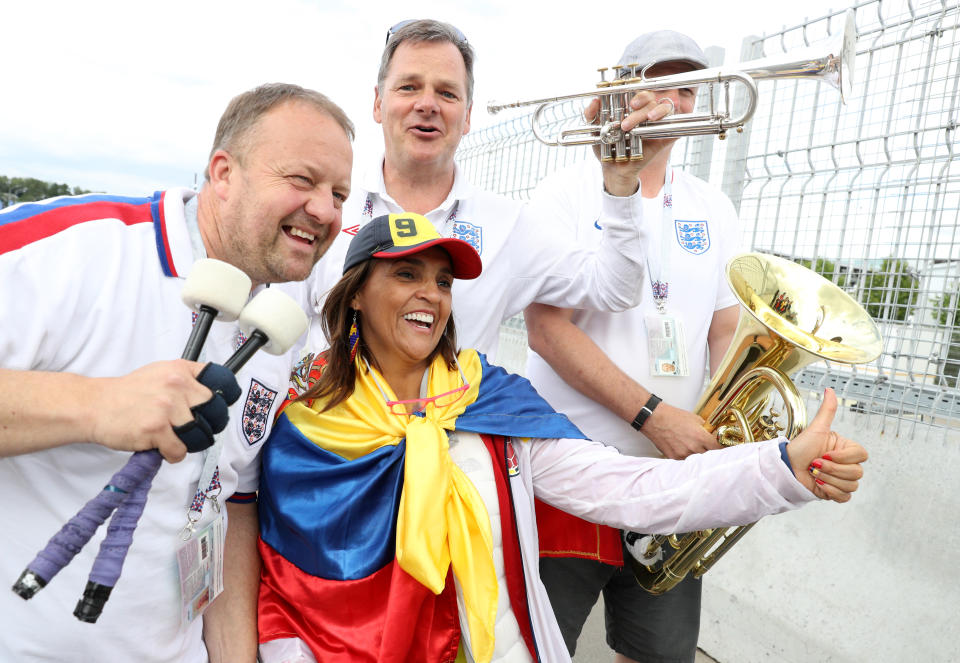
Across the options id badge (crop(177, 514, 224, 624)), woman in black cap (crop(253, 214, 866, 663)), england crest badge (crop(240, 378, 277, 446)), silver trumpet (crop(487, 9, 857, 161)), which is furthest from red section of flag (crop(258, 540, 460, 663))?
silver trumpet (crop(487, 9, 857, 161))

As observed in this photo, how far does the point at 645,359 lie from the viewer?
3.03m

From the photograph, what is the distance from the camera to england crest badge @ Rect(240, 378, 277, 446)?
2.05 meters

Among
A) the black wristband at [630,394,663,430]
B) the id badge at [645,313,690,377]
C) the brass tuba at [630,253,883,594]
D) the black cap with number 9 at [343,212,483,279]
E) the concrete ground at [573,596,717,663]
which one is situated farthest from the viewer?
the concrete ground at [573,596,717,663]

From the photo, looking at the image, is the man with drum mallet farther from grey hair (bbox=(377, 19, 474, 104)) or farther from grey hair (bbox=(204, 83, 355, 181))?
grey hair (bbox=(377, 19, 474, 104))

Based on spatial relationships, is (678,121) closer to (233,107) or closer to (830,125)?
(233,107)

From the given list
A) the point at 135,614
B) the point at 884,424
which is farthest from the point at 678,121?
the point at 135,614

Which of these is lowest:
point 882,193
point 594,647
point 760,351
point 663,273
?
point 594,647

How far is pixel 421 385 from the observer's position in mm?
2441

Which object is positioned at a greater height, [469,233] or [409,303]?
[469,233]

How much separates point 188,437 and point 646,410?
2022 mm

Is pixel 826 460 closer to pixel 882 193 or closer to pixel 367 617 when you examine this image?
pixel 367 617

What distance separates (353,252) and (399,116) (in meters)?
0.78

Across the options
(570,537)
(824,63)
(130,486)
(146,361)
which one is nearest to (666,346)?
(570,537)

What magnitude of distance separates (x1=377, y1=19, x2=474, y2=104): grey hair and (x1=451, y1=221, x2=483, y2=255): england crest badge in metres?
0.60
